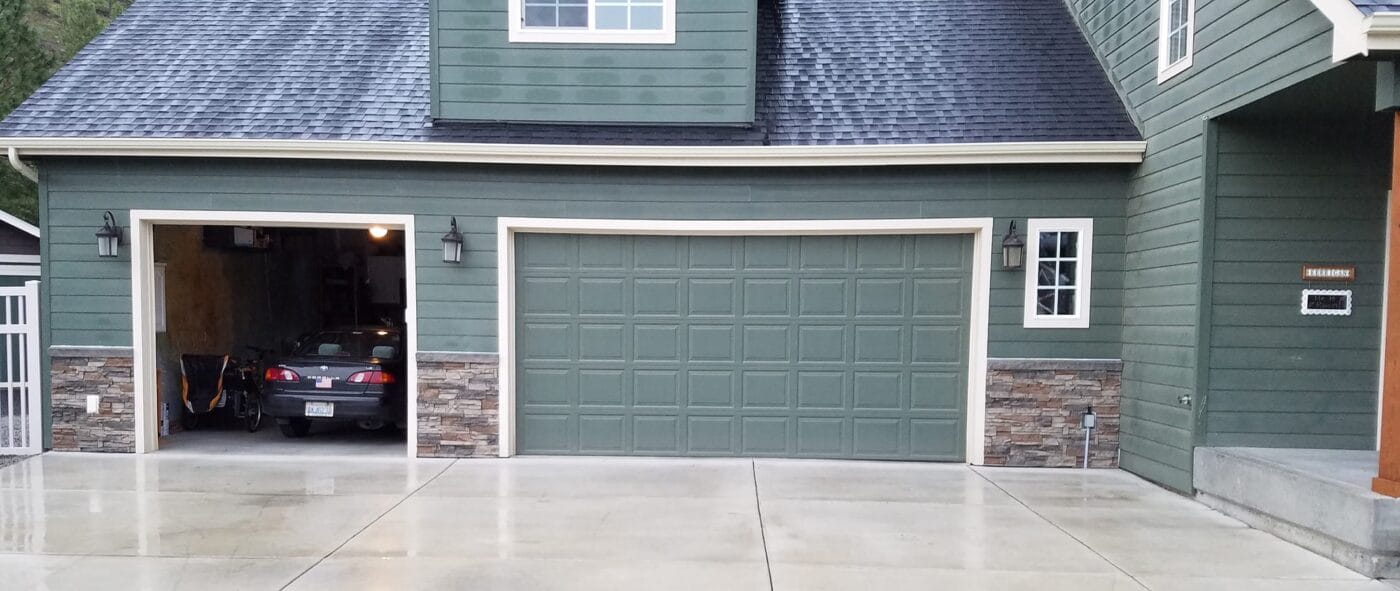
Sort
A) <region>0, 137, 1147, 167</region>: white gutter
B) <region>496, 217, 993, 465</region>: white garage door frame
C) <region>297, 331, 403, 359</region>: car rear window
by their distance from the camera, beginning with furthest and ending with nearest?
<region>297, 331, 403, 359</region>: car rear window, <region>496, 217, 993, 465</region>: white garage door frame, <region>0, 137, 1147, 167</region>: white gutter

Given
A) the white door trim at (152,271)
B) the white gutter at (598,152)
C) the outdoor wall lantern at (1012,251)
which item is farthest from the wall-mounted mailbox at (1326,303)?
the white door trim at (152,271)

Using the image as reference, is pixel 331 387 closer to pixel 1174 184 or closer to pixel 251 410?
pixel 251 410

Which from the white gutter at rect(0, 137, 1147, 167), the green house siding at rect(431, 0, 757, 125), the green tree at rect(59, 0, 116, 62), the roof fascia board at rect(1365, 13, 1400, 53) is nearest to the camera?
the roof fascia board at rect(1365, 13, 1400, 53)

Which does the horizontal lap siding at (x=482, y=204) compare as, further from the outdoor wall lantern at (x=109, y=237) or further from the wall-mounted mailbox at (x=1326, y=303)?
the wall-mounted mailbox at (x=1326, y=303)

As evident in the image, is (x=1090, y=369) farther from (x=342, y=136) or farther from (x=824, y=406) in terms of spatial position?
(x=342, y=136)

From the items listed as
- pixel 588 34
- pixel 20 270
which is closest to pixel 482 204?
pixel 588 34

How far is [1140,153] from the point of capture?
22.2ft

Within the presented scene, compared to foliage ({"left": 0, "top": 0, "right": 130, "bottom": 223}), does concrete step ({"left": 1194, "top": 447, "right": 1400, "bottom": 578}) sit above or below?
below

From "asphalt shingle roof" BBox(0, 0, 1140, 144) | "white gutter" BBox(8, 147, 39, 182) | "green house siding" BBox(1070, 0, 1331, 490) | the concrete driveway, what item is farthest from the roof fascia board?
"white gutter" BBox(8, 147, 39, 182)

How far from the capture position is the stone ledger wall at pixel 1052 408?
7023 mm

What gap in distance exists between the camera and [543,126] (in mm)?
7246

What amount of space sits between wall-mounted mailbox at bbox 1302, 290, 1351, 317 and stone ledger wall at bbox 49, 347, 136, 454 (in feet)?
32.5

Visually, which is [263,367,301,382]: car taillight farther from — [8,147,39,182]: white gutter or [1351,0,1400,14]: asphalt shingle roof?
[1351,0,1400,14]: asphalt shingle roof

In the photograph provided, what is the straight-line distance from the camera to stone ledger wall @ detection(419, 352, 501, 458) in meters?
7.12
